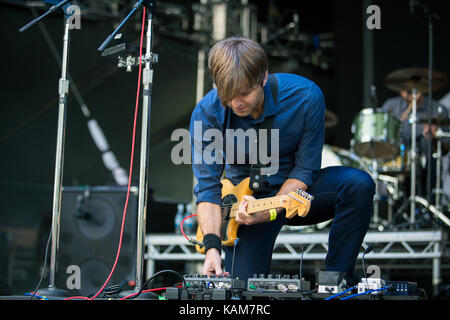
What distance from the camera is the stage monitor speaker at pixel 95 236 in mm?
4512

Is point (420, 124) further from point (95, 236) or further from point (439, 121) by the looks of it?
point (95, 236)

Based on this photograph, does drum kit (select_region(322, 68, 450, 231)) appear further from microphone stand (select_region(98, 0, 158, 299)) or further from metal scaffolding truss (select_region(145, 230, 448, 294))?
microphone stand (select_region(98, 0, 158, 299))

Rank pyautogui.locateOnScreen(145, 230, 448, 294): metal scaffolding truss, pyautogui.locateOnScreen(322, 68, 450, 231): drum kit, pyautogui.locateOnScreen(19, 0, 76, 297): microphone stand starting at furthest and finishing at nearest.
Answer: pyautogui.locateOnScreen(322, 68, 450, 231): drum kit
pyautogui.locateOnScreen(145, 230, 448, 294): metal scaffolding truss
pyautogui.locateOnScreen(19, 0, 76, 297): microphone stand

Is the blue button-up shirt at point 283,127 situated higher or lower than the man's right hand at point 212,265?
higher

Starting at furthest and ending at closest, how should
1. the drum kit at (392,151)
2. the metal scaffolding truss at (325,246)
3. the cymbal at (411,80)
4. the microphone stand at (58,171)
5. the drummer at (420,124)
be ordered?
the drummer at (420,124) → the cymbal at (411,80) → the drum kit at (392,151) → the metal scaffolding truss at (325,246) → the microphone stand at (58,171)

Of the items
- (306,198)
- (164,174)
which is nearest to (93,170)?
(164,174)

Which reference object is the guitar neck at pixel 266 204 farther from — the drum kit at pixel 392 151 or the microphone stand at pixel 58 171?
the drum kit at pixel 392 151

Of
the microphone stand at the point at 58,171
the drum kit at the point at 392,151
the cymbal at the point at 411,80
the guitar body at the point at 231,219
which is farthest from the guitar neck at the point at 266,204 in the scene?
the cymbal at the point at 411,80

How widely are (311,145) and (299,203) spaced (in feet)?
1.64

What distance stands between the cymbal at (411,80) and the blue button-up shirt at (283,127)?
352 centimetres

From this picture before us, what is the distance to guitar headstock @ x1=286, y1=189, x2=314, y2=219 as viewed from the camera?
2385 mm

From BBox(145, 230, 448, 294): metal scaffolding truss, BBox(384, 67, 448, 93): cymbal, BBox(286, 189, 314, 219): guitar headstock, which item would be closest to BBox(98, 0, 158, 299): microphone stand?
BBox(286, 189, 314, 219): guitar headstock

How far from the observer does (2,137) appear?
746 cm

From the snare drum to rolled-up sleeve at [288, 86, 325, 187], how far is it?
319cm
